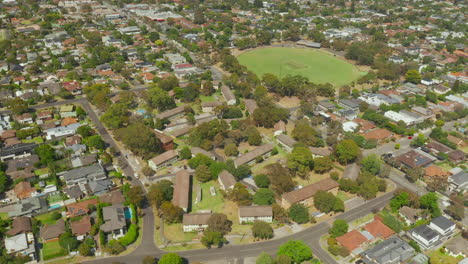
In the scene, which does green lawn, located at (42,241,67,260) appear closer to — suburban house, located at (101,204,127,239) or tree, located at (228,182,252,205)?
suburban house, located at (101,204,127,239)

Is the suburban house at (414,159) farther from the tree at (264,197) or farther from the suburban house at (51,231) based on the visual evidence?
the suburban house at (51,231)

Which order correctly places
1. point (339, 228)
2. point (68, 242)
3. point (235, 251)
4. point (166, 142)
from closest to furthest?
point (68, 242) < point (235, 251) < point (339, 228) < point (166, 142)

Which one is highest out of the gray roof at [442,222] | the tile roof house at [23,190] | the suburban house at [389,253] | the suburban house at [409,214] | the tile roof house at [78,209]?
the gray roof at [442,222]

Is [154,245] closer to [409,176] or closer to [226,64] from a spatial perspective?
[409,176]

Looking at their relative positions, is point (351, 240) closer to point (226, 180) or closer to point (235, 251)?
point (235, 251)

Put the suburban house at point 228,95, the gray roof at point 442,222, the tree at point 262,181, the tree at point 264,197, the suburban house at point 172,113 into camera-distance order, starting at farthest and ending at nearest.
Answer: the suburban house at point 228,95
the suburban house at point 172,113
the tree at point 262,181
the tree at point 264,197
the gray roof at point 442,222

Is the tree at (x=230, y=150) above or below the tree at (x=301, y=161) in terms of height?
below

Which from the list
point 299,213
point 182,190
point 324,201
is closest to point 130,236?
point 182,190

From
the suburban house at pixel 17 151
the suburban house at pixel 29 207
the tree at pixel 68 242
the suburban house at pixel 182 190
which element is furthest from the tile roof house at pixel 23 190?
the suburban house at pixel 182 190
